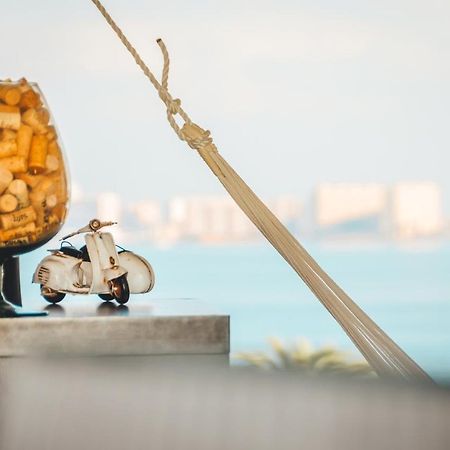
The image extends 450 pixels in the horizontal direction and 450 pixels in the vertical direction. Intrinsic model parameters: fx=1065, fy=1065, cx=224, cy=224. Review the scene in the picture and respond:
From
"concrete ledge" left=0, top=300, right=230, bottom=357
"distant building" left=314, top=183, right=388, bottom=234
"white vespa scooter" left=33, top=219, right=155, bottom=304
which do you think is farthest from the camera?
"distant building" left=314, top=183, right=388, bottom=234

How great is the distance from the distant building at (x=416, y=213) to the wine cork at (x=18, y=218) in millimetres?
11043

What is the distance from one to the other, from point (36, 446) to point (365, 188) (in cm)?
1175

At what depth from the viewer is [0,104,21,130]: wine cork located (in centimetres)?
109

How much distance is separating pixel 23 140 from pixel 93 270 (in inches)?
6.8

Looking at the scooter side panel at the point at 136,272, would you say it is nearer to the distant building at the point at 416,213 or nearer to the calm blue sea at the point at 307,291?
the calm blue sea at the point at 307,291

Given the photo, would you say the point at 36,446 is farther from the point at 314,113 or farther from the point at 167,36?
the point at 314,113

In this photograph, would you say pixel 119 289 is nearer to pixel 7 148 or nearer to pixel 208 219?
pixel 7 148

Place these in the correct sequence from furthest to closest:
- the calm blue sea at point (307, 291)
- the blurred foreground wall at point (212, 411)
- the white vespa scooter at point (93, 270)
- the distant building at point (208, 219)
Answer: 1. the distant building at point (208, 219)
2. the calm blue sea at point (307, 291)
3. the white vespa scooter at point (93, 270)
4. the blurred foreground wall at point (212, 411)

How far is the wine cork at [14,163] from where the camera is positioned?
1.08 metres

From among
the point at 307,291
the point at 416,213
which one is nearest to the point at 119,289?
the point at 307,291

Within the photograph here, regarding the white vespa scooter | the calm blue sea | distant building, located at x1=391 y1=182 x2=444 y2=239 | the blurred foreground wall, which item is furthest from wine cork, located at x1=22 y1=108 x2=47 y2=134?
distant building, located at x1=391 y1=182 x2=444 y2=239

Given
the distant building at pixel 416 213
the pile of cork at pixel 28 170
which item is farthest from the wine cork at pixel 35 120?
the distant building at pixel 416 213

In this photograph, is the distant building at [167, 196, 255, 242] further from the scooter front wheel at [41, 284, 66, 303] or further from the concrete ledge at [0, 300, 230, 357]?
the concrete ledge at [0, 300, 230, 357]

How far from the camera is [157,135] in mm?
11398
